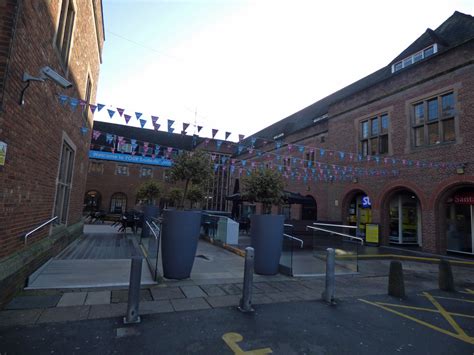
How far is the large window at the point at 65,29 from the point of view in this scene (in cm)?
598

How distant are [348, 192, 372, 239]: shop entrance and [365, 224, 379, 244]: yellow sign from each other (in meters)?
0.55

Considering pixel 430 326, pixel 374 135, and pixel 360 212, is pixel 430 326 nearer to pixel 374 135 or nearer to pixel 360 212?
pixel 360 212

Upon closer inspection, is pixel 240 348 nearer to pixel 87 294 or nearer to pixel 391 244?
pixel 87 294

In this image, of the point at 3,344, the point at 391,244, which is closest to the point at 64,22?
the point at 3,344

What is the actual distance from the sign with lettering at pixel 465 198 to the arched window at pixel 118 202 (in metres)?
32.2

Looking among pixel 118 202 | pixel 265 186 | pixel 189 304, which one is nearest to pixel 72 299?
pixel 189 304

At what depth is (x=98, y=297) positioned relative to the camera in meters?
4.48

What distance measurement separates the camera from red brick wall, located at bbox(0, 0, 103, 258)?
3.86 metres

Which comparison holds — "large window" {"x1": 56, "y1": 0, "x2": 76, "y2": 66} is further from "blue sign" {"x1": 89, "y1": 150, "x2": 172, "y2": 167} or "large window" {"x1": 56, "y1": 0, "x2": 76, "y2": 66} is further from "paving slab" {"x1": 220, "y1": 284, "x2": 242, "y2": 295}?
"blue sign" {"x1": 89, "y1": 150, "x2": 172, "y2": 167}

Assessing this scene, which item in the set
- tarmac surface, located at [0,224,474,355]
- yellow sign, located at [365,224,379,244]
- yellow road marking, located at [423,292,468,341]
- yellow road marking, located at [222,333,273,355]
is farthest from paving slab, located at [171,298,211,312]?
yellow sign, located at [365,224,379,244]

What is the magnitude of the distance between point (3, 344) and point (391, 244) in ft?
47.3

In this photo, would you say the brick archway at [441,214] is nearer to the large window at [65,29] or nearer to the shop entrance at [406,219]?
the shop entrance at [406,219]

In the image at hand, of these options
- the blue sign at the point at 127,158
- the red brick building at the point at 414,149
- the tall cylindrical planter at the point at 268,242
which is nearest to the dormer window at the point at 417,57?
the red brick building at the point at 414,149

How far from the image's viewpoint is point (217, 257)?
8.87 meters
